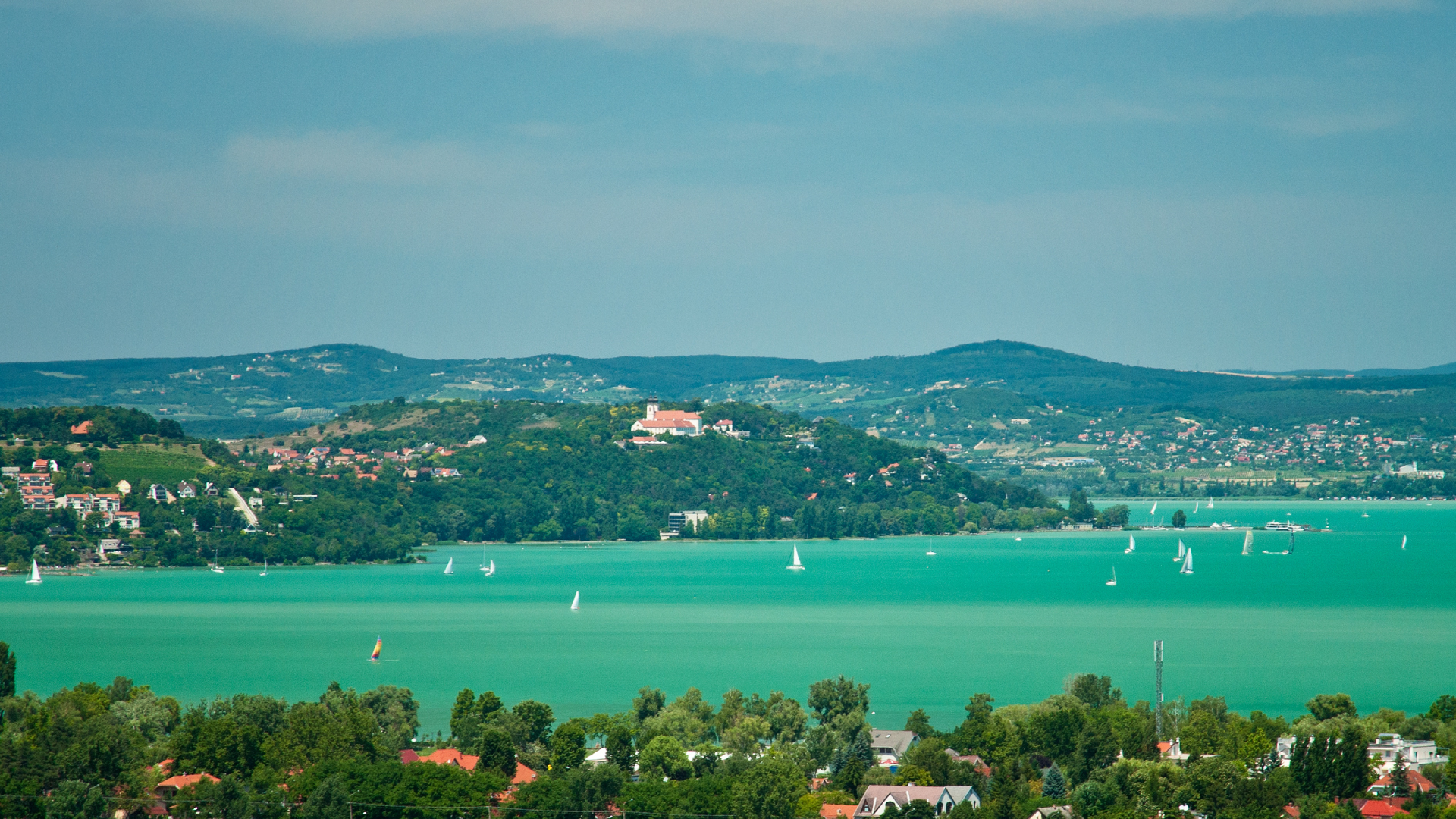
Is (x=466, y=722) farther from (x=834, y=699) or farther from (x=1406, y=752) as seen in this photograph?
(x=1406, y=752)

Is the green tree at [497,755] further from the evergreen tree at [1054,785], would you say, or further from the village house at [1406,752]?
the village house at [1406,752]

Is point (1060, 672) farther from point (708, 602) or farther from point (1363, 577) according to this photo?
point (1363, 577)

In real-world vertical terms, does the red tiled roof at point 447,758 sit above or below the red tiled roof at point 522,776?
above

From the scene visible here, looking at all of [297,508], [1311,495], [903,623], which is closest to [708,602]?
[903,623]

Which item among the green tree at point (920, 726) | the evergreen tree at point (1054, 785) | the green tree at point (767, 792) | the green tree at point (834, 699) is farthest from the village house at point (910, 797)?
the green tree at point (834, 699)

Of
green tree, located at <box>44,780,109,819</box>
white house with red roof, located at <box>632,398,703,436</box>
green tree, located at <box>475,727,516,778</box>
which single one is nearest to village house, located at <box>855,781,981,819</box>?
green tree, located at <box>475,727,516,778</box>

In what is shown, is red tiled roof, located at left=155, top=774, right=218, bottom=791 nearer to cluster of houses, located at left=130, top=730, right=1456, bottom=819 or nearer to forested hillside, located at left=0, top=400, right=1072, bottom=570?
cluster of houses, located at left=130, top=730, right=1456, bottom=819

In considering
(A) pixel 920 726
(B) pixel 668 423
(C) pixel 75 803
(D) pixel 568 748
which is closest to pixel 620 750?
(D) pixel 568 748
